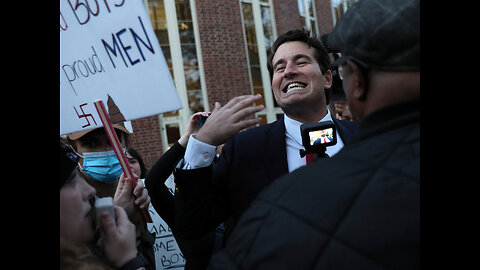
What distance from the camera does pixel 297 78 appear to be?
6.97ft

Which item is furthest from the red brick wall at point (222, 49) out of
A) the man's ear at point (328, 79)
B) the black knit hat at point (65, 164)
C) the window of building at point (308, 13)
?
the black knit hat at point (65, 164)

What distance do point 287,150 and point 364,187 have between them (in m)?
1.15

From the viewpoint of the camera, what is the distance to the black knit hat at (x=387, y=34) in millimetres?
894

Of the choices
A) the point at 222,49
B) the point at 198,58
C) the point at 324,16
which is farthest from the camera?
the point at 324,16

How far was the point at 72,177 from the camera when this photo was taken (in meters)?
1.17

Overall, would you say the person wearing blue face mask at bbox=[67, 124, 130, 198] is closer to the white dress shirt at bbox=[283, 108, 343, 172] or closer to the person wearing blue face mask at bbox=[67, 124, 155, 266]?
the person wearing blue face mask at bbox=[67, 124, 155, 266]

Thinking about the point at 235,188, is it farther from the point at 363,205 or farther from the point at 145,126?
the point at 145,126

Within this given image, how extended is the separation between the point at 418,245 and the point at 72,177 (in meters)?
1.03

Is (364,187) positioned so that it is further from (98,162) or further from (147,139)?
(147,139)

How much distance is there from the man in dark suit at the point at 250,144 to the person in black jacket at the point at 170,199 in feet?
1.29

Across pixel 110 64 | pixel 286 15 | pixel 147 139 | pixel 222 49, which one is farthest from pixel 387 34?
pixel 286 15

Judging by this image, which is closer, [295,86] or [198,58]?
[295,86]

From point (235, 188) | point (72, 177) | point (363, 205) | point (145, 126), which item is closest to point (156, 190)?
point (235, 188)
